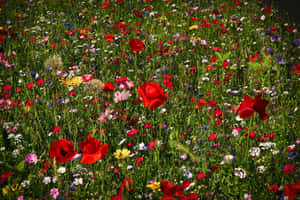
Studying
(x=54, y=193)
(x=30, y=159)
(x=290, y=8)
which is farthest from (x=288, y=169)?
(x=290, y=8)

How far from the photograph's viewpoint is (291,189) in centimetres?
96

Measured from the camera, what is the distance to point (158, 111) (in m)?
2.12

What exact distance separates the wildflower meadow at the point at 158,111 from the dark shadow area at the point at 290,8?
0.24 ft

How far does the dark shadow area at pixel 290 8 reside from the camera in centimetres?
323

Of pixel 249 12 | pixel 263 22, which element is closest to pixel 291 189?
pixel 263 22

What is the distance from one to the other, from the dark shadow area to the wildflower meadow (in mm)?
73

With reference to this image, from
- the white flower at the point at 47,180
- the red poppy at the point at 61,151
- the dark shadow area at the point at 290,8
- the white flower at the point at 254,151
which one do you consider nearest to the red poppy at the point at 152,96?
the red poppy at the point at 61,151

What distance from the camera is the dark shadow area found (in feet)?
10.6

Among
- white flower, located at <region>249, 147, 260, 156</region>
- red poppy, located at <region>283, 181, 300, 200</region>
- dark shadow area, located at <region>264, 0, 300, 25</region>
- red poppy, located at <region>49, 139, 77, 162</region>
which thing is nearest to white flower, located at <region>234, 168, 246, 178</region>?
white flower, located at <region>249, 147, 260, 156</region>

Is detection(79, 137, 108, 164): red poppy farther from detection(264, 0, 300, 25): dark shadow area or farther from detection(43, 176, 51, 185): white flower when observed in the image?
detection(264, 0, 300, 25): dark shadow area

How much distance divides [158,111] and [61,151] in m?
1.02

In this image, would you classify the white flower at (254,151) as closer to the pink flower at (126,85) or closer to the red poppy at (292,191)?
the red poppy at (292,191)

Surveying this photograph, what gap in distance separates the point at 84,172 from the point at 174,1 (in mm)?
3722

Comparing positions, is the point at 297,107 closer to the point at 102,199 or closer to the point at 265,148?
the point at 265,148
